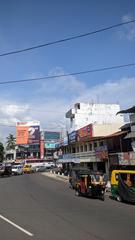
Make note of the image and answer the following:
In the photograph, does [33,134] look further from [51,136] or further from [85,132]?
[85,132]

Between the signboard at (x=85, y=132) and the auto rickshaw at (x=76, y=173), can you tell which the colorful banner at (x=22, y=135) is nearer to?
the signboard at (x=85, y=132)

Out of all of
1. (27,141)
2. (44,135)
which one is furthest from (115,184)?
(44,135)

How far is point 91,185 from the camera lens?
83.0ft

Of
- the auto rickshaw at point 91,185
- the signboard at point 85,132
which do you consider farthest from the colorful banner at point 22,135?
the auto rickshaw at point 91,185

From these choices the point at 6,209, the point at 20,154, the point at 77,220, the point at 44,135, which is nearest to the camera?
the point at 77,220

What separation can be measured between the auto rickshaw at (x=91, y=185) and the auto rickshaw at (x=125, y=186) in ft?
3.65

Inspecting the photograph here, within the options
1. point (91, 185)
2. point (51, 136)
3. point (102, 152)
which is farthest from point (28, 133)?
point (91, 185)

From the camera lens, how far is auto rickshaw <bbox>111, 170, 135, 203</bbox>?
22217 mm

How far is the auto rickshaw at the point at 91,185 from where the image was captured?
2503cm

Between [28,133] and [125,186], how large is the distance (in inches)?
3406

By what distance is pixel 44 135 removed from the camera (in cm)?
11750

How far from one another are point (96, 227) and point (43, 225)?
75.4 inches

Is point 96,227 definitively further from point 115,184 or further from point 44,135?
point 44,135

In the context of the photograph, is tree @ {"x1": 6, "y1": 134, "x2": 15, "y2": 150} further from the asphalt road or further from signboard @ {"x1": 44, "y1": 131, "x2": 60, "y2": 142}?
the asphalt road
